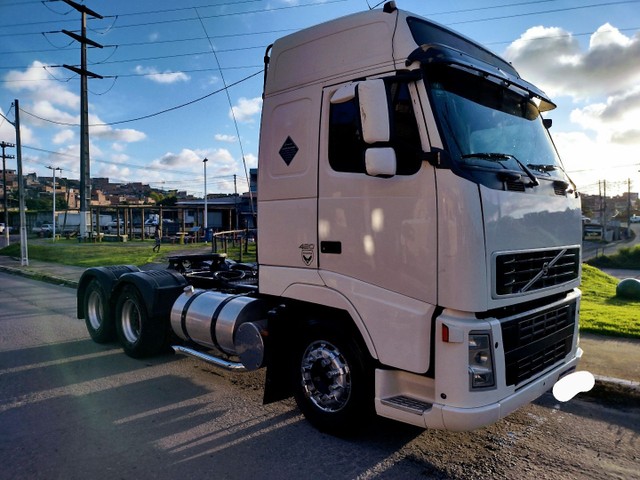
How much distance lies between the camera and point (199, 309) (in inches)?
214

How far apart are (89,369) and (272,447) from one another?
3.23m

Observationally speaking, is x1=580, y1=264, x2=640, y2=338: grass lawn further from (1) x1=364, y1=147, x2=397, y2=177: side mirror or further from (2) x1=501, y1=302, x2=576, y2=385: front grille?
(1) x1=364, y1=147, x2=397, y2=177: side mirror

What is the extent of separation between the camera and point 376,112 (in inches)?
126

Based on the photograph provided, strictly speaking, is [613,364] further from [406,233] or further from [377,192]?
[377,192]

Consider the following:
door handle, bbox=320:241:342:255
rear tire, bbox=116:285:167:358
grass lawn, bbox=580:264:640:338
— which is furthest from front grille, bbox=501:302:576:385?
rear tire, bbox=116:285:167:358

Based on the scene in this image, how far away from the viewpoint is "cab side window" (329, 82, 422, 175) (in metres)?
3.31

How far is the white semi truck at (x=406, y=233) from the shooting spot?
10.2 ft

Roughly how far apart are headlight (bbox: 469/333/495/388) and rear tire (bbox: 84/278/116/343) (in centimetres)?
551

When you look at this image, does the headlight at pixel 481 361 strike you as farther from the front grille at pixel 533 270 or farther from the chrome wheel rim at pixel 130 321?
the chrome wheel rim at pixel 130 321

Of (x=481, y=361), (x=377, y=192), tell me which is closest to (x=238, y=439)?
(x=481, y=361)

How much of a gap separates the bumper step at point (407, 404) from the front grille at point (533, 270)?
0.94m

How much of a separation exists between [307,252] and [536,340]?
1.95 m

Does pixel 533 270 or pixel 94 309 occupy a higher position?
pixel 533 270

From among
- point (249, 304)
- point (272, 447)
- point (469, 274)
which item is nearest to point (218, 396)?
point (249, 304)
